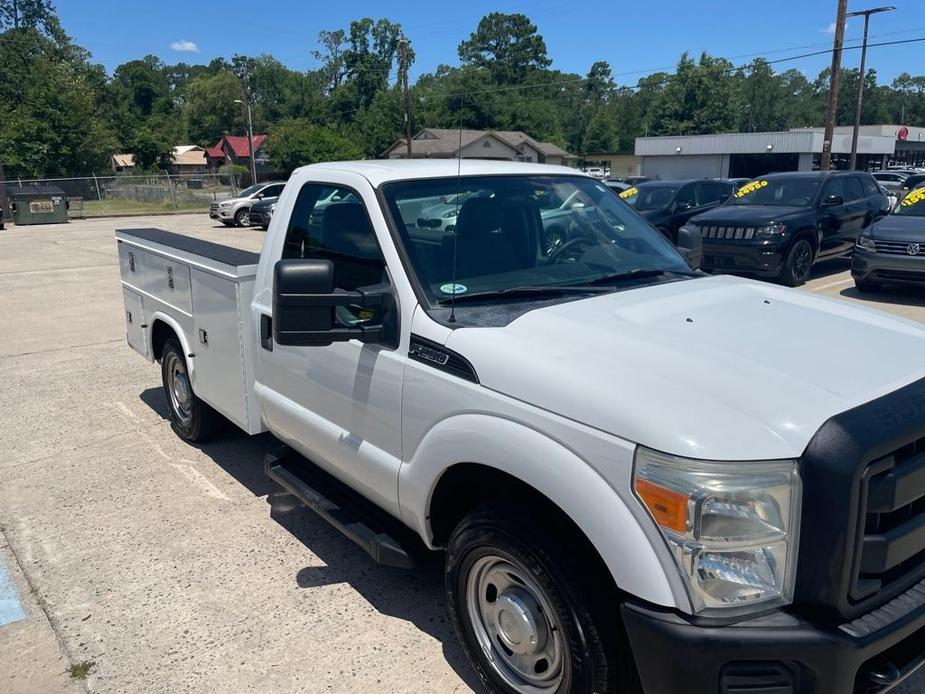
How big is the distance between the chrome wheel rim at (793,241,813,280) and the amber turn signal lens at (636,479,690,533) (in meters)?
10.9

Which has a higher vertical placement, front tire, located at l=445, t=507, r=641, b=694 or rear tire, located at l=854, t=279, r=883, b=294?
front tire, located at l=445, t=507, r=641, b=694

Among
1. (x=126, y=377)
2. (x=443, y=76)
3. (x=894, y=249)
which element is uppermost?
(x=443, y=76)

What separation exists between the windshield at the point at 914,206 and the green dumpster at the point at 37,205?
2912 cm

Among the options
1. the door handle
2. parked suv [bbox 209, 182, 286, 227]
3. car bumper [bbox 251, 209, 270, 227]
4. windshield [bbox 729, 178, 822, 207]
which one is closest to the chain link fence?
parked suv [bbox 209, 182, 286, 227]

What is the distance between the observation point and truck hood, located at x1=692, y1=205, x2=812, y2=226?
11852mm

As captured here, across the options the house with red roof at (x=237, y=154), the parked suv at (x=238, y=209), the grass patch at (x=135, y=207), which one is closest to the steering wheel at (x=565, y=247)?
the parked suv at (x=238, y=209)

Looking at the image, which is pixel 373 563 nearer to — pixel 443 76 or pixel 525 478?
pixel 525 478

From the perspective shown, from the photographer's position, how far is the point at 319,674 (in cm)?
312

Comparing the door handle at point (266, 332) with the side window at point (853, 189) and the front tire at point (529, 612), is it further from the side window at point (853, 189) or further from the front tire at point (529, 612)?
the side window at point (853, 189)

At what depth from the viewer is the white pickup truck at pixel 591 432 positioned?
2070 millimetres

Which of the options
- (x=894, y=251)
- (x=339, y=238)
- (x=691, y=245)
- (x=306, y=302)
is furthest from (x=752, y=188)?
(x=306, y=302)

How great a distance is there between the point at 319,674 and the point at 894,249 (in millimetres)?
10253

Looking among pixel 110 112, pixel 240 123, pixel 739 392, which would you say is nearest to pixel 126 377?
pixel 739 392

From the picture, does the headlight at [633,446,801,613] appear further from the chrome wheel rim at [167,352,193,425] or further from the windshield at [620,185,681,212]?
the windshield at [620,185,681,212]
